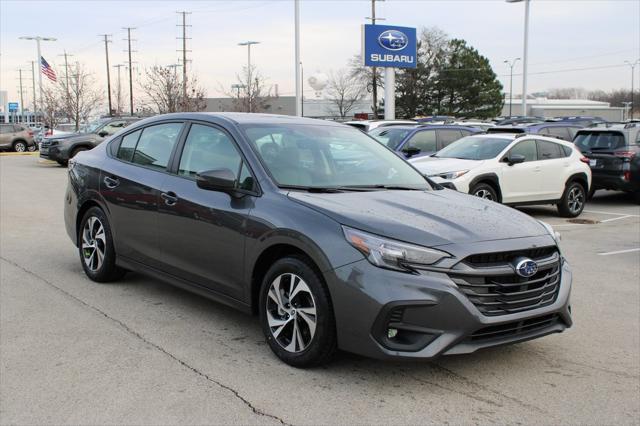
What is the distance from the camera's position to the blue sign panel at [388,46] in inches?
1140

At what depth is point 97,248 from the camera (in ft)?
20.9

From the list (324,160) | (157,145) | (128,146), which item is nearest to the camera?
(324,160)

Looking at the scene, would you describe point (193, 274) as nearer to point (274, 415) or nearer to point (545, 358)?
point (274, 415)

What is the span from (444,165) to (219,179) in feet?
26.0

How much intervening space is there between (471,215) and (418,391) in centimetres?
123

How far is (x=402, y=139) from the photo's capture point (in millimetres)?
14875

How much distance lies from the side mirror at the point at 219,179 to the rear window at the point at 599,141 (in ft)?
39.8

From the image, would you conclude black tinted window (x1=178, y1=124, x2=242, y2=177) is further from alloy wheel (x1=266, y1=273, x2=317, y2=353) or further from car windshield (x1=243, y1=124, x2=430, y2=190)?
alloy wheel (x1=266, y1=273, x2=317, y2=353)

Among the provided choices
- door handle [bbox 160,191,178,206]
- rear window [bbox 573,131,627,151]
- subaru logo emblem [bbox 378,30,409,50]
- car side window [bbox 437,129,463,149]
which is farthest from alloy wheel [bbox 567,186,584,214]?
subaru logo emblem [bbox 378,30,409,50]

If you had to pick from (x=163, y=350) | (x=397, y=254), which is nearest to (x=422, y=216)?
(x=397, y=254)

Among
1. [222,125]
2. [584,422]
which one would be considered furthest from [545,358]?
[222,125]

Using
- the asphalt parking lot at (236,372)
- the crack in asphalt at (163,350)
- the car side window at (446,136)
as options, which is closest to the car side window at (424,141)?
the car side window at (446,136)

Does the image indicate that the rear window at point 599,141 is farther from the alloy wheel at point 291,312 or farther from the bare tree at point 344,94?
the bare tree at point 344,94

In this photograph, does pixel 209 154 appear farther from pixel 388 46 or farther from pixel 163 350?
pixel 388 46
